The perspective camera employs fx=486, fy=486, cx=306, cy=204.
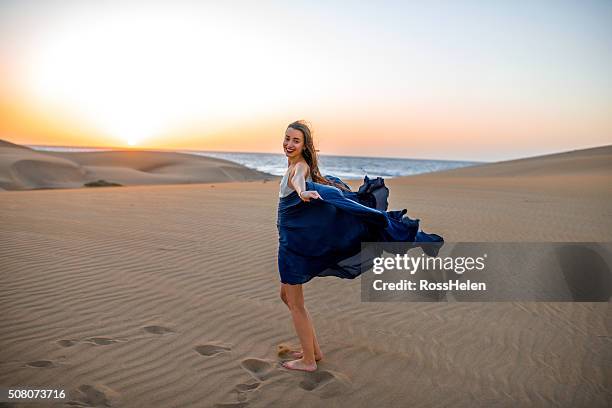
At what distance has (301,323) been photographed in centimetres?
422

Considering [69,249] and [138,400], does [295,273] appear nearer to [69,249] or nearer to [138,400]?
[138,400]

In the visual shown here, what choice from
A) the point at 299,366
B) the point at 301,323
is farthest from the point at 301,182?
the point at 299,366

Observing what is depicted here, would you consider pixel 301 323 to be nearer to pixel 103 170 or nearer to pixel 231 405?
pixel 231 405

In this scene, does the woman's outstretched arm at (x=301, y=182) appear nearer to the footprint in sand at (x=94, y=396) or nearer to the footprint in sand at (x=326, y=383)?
the footprint in sand at (x=326, y=383)

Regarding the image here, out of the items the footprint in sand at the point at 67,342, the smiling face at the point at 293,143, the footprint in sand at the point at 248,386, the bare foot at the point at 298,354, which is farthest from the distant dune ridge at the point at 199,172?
the footprint in sand at the point at 67,342

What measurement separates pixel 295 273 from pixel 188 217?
29.9 feet

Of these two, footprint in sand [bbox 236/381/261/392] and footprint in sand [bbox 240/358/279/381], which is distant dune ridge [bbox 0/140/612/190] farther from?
footprint in sand [bbox 236/381/261/392]

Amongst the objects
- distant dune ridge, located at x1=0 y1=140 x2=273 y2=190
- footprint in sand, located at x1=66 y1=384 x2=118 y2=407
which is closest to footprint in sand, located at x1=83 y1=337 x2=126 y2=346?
footprint in sand, located at x1=66 y1=384 x2=118 y2=407

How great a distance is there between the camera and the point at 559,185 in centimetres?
2383

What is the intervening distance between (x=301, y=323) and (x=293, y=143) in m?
1.55

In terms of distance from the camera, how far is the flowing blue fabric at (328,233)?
4047mm

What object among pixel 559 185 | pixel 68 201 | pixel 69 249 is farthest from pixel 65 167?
pixel 559 185

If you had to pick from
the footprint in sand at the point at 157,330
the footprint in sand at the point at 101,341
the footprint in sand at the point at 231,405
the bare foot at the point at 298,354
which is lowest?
the footprint in sand at the point at 231,405

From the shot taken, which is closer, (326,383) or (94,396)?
(94,396)
